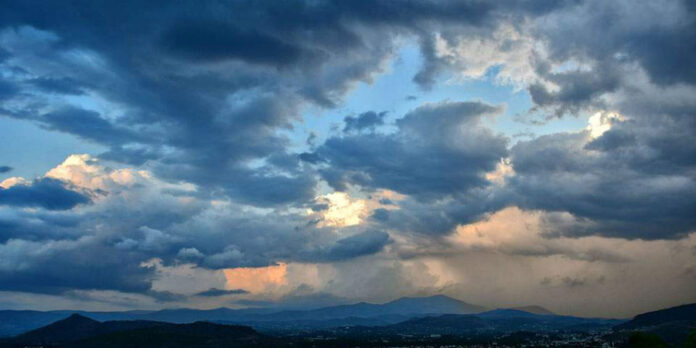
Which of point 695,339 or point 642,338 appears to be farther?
point 642,338

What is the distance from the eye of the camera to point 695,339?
165m

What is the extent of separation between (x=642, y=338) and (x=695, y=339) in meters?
15.5

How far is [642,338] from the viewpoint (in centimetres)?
17625
